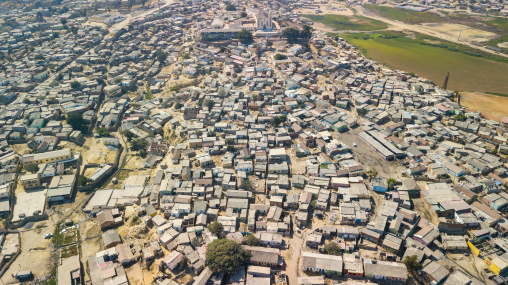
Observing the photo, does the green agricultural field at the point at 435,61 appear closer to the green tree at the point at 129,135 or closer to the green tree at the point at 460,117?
the green tree at the point at 460,117

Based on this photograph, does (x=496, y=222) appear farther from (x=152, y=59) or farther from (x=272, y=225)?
(x=152, y=59)

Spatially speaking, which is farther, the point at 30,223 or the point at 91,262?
the point at 30,223

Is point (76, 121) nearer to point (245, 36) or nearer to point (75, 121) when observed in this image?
point (75, 121)

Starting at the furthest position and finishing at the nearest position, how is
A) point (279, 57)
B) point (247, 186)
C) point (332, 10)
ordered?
point (332, 10)
point (279, 57)
point (247, 186)

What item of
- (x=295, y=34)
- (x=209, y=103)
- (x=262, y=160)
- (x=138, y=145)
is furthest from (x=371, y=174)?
(x=295, y=34)

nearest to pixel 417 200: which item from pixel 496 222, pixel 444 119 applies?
pixel 496 222

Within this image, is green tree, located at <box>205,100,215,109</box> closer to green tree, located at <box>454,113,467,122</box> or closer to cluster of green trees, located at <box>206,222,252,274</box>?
cluster of green trees, located at <box>206,222,252,274</box>
